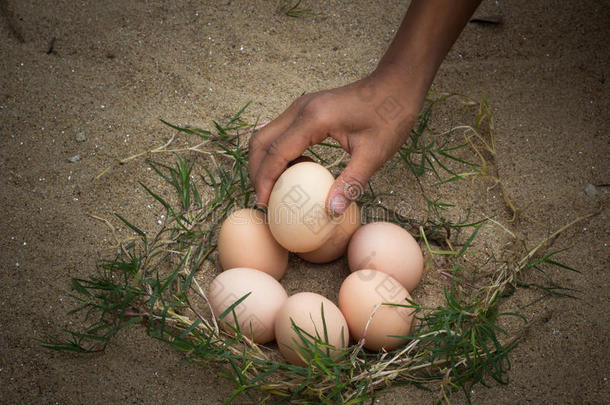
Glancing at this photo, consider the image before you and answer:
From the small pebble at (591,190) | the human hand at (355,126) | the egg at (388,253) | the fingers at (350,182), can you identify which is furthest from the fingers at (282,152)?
the small pebble at (591,190)

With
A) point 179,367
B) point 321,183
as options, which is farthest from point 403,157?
point 179,367

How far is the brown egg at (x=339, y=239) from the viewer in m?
1.59

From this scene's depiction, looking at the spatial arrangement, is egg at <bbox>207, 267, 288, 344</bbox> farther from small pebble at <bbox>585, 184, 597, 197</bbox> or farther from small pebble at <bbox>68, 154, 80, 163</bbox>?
small pebble at <bbox>585, 184, 597, 197</bbox>

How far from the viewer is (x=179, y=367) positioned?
1.45 metres

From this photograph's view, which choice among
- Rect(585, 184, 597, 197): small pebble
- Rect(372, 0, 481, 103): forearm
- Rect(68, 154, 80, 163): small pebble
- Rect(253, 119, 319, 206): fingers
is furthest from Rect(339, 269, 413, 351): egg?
Rect(68, 154, 80, 163): small pebble

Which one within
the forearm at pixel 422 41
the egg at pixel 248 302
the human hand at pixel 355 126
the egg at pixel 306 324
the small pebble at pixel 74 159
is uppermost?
the forearm at pixel 422 41

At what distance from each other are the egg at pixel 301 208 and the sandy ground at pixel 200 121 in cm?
41

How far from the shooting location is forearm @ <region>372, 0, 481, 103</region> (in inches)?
62.4

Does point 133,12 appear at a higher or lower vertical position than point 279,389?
higher

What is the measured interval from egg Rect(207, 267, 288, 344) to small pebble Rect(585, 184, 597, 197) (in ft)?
3.44

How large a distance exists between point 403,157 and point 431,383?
0.72 m

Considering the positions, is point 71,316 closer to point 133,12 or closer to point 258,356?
point 258,356

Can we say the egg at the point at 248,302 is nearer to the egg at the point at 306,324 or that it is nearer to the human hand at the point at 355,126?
the egg at the point at 306,324

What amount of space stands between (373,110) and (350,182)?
9.9 inches
